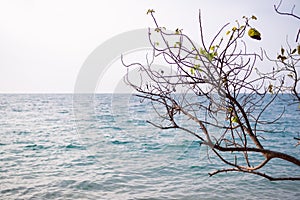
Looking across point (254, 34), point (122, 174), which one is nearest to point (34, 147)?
point (122, 174)

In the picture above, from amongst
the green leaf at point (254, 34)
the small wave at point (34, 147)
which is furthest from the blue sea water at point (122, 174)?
the green leaf at point (254, 34)

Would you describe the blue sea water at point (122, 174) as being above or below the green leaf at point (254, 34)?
below

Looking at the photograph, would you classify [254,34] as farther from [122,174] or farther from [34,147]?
[34,147]

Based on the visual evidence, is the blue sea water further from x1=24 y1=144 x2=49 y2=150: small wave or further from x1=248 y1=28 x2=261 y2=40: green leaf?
x1=248 y1=28 x2=261 y2=40: green leaf

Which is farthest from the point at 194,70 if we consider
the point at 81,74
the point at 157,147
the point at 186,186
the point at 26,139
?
the point at 26,139

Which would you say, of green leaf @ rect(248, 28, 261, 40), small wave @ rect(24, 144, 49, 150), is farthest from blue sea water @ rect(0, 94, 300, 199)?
green leaf @ rect(248, 28, 261, 40)

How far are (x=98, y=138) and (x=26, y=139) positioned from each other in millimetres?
4778

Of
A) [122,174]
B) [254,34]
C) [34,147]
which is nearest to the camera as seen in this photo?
[254,34]

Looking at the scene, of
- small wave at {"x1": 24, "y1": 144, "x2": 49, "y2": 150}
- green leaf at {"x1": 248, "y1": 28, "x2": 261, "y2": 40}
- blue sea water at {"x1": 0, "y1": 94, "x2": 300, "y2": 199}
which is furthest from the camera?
small wave at {"x1": 24, "y1": 144, "x2": 49, "y2": 150}

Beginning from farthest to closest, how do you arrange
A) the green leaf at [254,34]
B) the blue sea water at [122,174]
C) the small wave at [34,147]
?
the small wave at [34,147]
the blue sea water at [122,174]
the green leaf at [254,34]

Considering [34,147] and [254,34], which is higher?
[254,34]

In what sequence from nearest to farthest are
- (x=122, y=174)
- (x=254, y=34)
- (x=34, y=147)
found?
(x=254, y=34)
(x=122, y=174)
(x=34, y=147)

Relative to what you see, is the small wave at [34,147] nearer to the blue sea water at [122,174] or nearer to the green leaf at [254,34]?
the blue sea water at [122,174]

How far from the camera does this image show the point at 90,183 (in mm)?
9430
